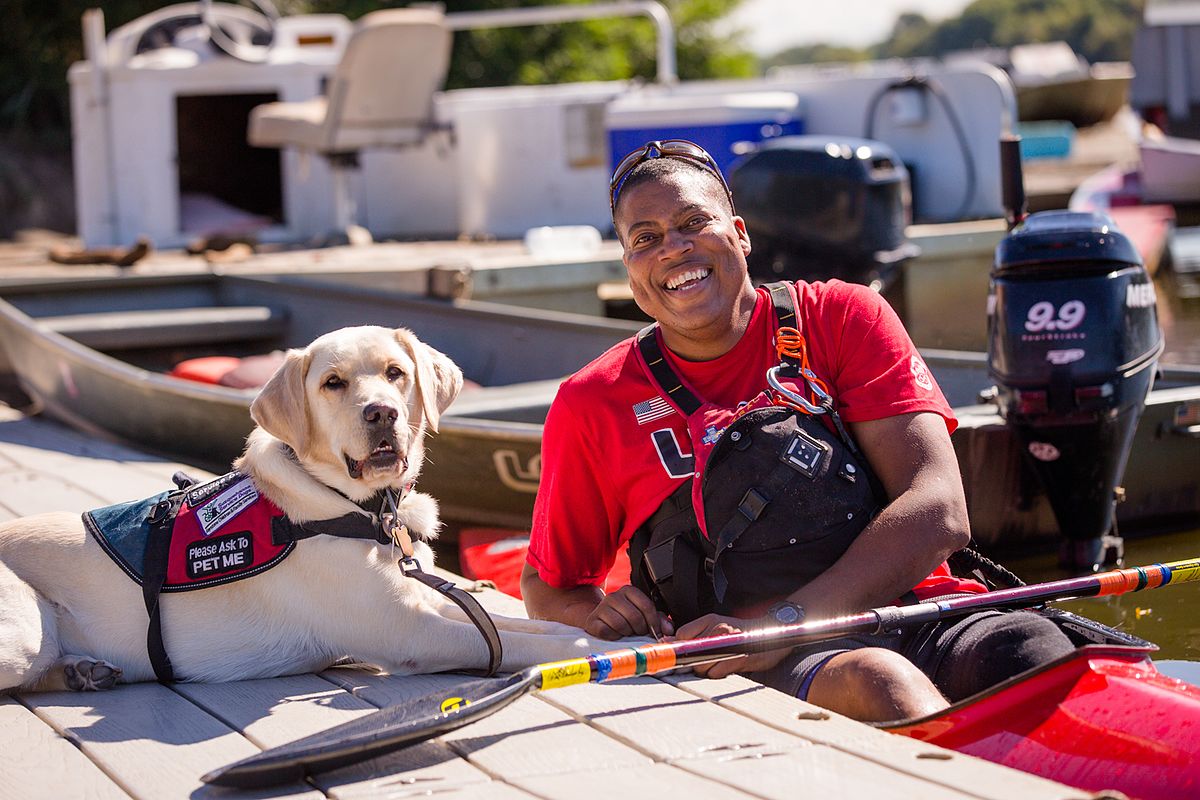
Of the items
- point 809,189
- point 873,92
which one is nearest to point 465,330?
point 809,189

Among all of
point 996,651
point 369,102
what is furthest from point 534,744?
point 369,102

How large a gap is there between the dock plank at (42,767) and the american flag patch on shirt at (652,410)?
1.38 metres

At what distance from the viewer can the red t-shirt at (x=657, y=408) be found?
3.12m

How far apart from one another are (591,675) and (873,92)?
872 centimetres

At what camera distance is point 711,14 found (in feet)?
126

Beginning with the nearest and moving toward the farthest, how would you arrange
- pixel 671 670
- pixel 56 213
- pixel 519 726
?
pixel 519 726
pixel 671 670
pixel 56 213

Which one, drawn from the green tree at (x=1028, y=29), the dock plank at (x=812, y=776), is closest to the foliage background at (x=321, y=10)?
the dock plank at (x=812, y=776)

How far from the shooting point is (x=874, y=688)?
8.88 ft

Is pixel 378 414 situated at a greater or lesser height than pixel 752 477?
greater

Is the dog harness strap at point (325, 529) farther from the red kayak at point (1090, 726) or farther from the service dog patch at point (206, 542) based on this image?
the red kayak at point (1090, 726)

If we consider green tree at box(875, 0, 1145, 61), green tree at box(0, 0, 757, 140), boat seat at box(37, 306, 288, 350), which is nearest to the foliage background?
green tree at box(0, 0, 757, 140)

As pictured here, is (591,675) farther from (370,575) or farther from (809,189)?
(809,189)

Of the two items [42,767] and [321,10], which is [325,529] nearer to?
[42,767]

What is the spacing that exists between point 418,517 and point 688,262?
0.91 meters
